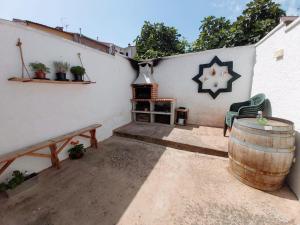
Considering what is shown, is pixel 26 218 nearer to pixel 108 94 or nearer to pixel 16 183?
pixel 16 183

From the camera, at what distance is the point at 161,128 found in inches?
158

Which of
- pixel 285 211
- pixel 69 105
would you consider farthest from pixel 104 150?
pixel 285 211

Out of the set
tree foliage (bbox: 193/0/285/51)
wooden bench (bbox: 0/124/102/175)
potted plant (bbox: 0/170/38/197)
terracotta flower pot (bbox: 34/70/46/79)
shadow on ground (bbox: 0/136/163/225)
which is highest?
tree foliage (bbox: 193/0/285/51)

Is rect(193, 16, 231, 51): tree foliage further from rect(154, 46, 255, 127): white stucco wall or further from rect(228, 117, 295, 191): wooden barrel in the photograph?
rect(228, 117, 295, 191): wooden barrel

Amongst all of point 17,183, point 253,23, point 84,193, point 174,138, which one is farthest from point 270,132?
point 253,23

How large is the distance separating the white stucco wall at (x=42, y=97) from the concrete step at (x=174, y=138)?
0.82m

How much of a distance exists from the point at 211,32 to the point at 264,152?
8.86 m

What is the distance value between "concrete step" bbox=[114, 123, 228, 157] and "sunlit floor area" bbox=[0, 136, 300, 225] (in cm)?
30

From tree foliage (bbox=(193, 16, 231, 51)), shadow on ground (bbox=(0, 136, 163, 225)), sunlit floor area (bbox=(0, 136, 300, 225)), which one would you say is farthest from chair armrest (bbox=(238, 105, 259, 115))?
tree foliage (bbox=(193, 16, 231, 51))

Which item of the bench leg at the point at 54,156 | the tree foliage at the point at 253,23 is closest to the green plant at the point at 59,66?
the bench leg at the point at 54,156

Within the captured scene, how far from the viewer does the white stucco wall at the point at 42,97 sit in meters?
1.83

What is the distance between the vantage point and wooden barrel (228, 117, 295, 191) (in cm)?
161

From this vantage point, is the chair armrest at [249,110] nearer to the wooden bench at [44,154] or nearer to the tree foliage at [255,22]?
the wooden bench at [44,154]

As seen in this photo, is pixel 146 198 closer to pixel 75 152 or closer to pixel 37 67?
pixel 75 152
